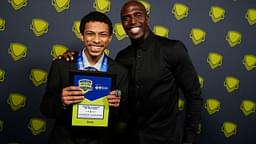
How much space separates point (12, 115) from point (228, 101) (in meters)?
1.29

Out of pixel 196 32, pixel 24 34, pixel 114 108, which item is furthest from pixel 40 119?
pixel 196 32

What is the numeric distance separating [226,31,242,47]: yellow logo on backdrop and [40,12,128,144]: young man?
39.9 inches

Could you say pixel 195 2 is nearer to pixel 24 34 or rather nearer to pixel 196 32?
pixel 196 32

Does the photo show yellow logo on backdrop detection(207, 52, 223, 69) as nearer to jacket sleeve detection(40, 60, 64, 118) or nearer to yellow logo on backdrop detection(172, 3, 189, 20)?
yellow logo on backdrop detection(172, 3, 189, 20)

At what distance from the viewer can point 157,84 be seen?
5.12 ft

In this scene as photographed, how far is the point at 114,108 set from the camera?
1.35 metres

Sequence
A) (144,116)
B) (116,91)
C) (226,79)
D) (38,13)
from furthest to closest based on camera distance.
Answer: (226,79) → (38,13) → (144,116) → (116,91)

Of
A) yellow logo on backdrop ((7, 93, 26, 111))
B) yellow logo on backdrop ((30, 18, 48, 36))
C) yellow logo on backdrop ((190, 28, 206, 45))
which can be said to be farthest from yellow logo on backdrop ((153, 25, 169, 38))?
yellow logo on backdrop ((7, 93, 26, 111))

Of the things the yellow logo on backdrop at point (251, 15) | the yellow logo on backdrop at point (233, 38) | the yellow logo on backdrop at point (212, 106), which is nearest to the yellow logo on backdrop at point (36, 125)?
the yellow logo on backdrop at point (212, 106)

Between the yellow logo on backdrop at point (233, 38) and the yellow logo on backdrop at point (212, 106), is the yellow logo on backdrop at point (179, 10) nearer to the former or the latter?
the yellow logo on backdrop at point (233, 38)

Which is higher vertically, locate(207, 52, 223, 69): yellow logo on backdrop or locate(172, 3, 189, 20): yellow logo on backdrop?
locate(172, 3, 189, 20): yellow logo on backdrop

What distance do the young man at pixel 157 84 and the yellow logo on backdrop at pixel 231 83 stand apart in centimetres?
67

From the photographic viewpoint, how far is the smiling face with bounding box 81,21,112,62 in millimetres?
1336

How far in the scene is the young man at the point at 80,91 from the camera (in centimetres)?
127
